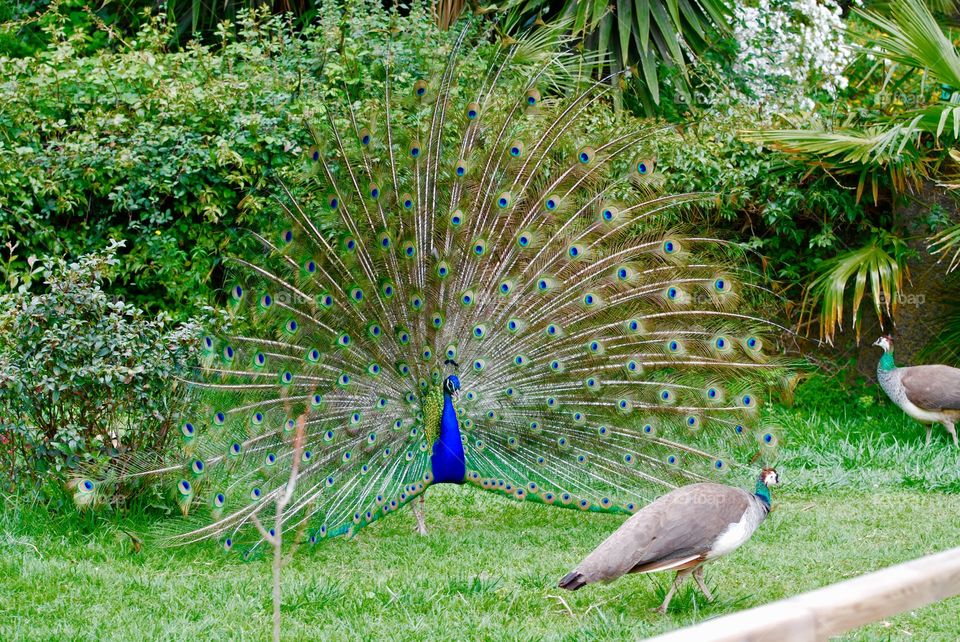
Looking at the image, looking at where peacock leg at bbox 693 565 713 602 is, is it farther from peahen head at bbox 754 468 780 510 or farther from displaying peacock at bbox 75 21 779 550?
displaying peacock at bbox 75 21 779 550

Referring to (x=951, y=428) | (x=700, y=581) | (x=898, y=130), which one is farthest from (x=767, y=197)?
(x=700, y=581)

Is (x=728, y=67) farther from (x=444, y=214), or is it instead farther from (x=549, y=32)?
(x=444, y=214)

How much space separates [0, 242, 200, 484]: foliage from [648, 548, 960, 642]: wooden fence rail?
4185 millimetres

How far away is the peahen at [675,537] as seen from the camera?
397 cm

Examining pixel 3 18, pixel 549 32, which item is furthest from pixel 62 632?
pixel 3 18

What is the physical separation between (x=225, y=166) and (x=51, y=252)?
4.71 feet

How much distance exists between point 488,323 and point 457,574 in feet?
4.71

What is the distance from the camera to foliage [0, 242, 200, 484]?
215 inches

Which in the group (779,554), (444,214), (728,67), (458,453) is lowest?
(779,554)

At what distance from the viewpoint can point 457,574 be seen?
4.99 meters

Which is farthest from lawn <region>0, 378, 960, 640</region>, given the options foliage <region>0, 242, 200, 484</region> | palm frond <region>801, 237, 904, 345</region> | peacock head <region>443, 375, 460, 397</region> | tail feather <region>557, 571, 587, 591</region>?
palm frond <region>801, 237, 904, 345</region>

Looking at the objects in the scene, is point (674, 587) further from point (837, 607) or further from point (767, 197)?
point (767, 197)

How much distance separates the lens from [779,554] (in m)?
5.33

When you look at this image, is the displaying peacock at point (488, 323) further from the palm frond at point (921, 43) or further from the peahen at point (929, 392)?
the palm frond at point (921, 43)
